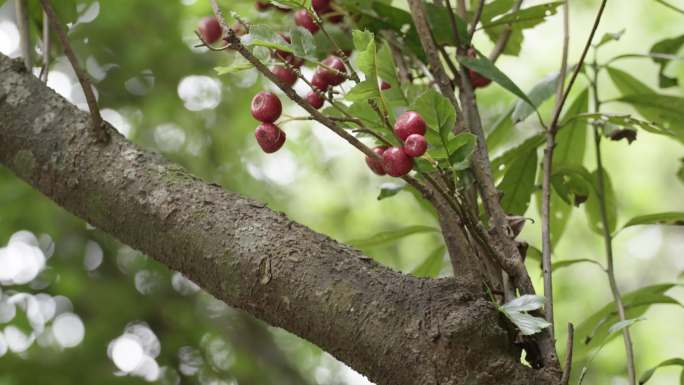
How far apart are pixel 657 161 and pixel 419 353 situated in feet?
12.7

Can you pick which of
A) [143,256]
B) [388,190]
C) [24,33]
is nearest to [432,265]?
[388,190]

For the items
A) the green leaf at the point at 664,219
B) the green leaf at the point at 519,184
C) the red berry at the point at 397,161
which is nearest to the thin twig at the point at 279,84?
the red berry at the point at 397,161

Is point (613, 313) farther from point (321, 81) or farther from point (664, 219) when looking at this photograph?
point (321, 81)

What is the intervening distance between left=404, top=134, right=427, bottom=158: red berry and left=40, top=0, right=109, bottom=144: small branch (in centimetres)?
32

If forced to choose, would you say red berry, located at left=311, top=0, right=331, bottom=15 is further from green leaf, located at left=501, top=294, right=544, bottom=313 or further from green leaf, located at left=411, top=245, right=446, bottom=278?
green leaf, located at left=501, top=294, right=544, bottom=313

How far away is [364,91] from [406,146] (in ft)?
0.17

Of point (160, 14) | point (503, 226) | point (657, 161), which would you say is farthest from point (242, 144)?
point (657, 161)

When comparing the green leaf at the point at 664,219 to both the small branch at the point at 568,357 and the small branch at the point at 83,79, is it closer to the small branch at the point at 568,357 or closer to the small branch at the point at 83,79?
the small branch at the point at 568,357

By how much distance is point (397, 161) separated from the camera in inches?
25.4

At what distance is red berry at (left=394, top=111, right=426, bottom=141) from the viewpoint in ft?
2.13

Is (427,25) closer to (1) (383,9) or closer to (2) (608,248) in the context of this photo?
(1) (383,9)

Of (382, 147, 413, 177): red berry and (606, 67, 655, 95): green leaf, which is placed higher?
(382, 147, 413, 177): red berry

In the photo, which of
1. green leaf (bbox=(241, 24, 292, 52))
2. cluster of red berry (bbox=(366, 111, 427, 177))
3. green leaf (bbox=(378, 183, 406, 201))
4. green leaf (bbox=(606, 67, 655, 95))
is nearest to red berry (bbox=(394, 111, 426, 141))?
cluster of red berry (bbox=(366, 111, 427, 177))

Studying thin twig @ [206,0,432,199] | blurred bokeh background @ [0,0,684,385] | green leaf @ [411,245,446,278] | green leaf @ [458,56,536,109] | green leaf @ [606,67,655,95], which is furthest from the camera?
blurred bokeh background @ [0,0,684,385]
